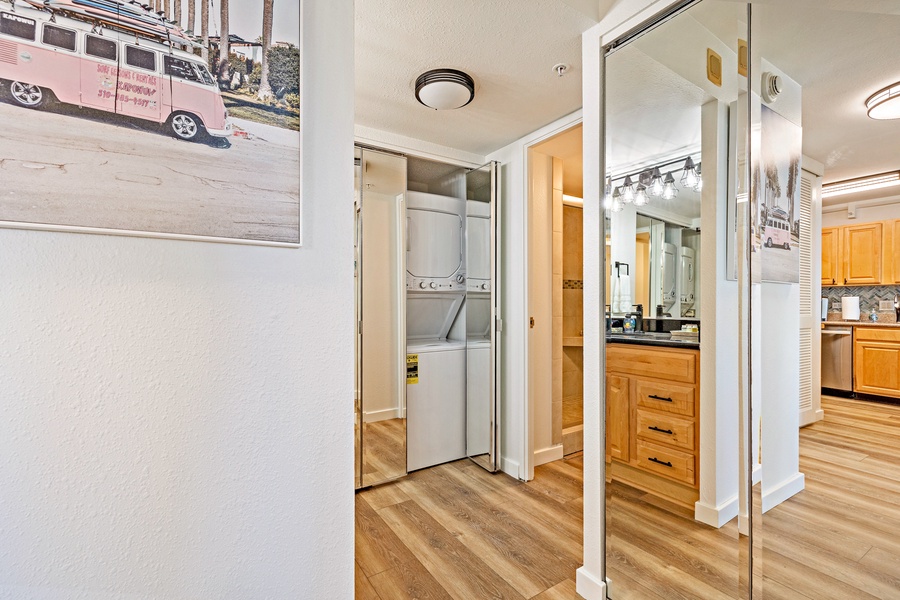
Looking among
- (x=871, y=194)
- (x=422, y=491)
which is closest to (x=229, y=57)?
(x=871, y=194)

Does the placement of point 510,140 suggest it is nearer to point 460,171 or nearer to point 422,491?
point 460,171

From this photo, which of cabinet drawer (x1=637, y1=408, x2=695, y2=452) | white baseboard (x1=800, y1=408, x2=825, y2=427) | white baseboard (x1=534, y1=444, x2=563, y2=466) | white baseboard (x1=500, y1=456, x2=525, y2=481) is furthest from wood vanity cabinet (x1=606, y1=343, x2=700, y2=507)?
white baseboard (x1=534, y1=444, x2=563, y2=466)

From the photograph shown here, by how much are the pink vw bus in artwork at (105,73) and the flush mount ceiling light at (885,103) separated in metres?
1.77

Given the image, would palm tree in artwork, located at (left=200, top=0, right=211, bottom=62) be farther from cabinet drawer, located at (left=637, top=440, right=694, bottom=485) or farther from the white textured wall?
cabinet drawer, located at (left=637, top=440, right=694, bottom=485)

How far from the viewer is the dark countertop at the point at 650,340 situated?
1.46 meters

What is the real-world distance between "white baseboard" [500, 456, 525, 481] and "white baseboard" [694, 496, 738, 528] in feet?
4.86

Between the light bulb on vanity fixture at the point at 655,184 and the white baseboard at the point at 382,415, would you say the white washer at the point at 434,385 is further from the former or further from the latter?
the light bulb on vanity fixture at the point at 655,184

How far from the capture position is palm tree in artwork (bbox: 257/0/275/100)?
88 cm

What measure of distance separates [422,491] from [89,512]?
2141 millimetres

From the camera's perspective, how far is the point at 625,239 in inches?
63.7

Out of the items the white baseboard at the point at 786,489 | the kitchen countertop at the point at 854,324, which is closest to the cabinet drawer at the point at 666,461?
the white baseboard at the point at 786,489

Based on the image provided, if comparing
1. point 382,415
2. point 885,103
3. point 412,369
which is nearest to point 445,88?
point 885,103

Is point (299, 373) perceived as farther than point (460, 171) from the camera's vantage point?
No

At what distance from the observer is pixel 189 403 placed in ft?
2.70
